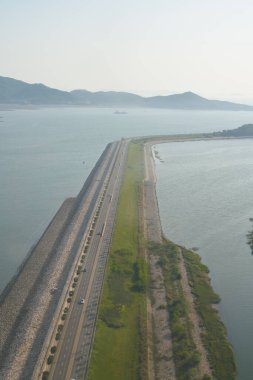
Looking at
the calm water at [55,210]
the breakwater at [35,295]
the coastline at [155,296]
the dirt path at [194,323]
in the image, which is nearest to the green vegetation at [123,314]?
the coastline at [155,296]

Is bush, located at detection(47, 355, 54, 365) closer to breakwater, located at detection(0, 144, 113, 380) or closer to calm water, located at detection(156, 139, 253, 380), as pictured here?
breakwater, located at detection(0, 144, 113, 380)

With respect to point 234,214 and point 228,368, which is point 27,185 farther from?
point 228,368

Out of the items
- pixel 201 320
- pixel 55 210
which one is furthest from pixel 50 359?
pixel 55 210

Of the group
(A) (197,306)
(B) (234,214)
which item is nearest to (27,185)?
(B) (234,214)

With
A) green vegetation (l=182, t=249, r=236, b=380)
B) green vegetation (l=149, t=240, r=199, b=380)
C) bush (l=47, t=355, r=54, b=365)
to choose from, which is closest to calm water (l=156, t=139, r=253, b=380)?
green vegetation (l=182, t=249, r=236, b=380)

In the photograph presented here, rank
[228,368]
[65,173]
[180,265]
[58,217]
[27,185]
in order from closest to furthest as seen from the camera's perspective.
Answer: [228,368]
[180,265]
[58,217]
[27,185]
[65,173]

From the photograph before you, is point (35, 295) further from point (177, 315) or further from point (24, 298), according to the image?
point (177, 315)
